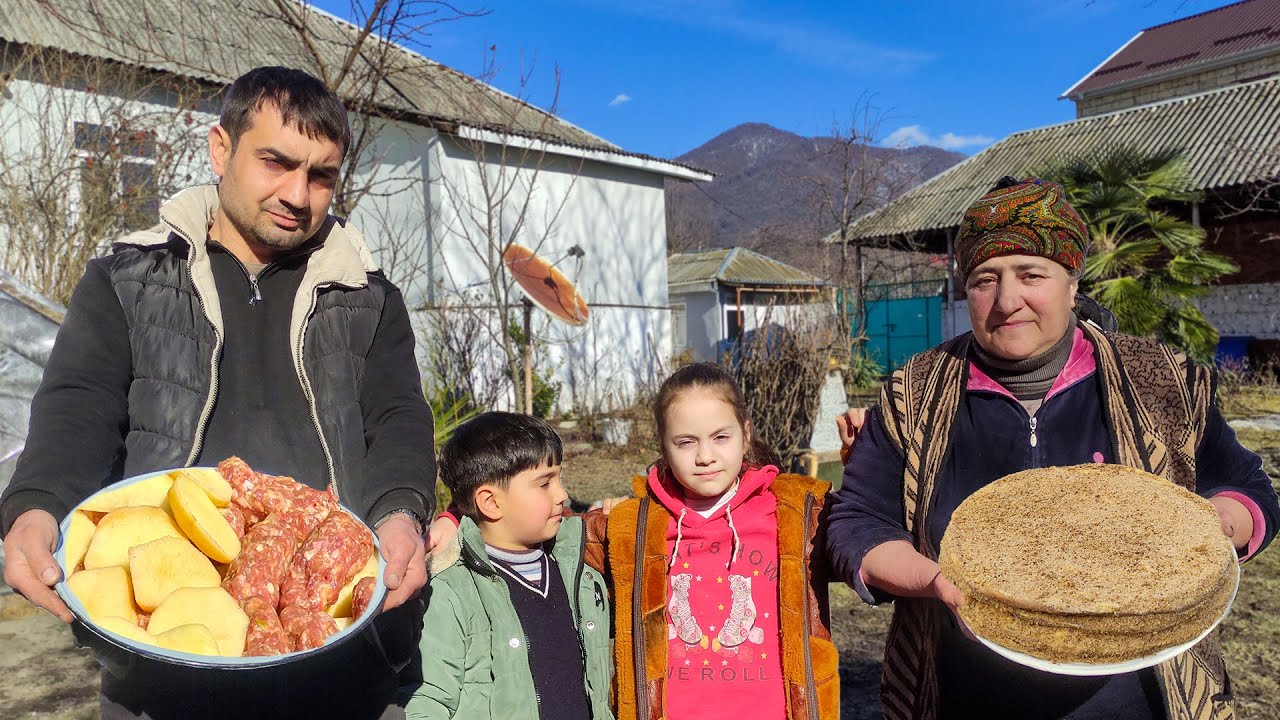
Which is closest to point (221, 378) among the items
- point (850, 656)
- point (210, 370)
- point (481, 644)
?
point (210, 370)

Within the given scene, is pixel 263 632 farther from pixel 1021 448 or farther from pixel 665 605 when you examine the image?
pixel 1021 448

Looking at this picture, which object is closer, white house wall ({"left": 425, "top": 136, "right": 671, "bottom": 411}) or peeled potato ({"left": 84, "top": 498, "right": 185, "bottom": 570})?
peeled potato ({"left": 84, "top": 498, "right": 185, "bottom": 570})

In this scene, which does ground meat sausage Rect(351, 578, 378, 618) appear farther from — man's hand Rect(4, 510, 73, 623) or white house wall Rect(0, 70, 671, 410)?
white house wall Rect(0, 70, 671, 410)

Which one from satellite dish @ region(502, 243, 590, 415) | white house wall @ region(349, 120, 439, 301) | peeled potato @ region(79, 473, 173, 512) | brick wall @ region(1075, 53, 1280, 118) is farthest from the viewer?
brick wall @ region(1075, 53, 1280, 118)

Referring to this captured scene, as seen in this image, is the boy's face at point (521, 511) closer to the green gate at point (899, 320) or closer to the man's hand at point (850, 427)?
the man's hand at point (850, 427)

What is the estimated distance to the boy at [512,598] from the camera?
1.93 meters

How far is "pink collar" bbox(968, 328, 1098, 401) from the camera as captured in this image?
1.88 metres

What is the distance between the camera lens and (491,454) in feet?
7.20

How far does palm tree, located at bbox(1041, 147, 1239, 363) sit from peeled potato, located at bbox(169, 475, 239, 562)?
10.4 metres

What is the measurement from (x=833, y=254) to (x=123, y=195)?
30143 mm

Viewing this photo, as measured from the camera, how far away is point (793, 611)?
2.00 metres

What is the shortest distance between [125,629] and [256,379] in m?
0.61

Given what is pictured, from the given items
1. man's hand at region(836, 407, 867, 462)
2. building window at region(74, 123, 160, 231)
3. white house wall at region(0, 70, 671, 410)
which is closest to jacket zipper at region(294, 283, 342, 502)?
man's hand at region(836, 407, 867, 462)

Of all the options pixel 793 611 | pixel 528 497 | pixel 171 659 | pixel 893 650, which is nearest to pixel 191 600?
→ pixel 171 659
